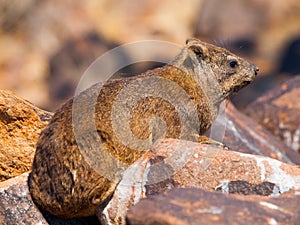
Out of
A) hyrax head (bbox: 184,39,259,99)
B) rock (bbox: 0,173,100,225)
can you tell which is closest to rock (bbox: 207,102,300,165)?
hyrax head (bbox: 184,39,259,99)

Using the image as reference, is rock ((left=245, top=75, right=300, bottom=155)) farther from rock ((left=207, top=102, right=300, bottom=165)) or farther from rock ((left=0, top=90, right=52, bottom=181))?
rock ((left=0, top=90, right=52, bottom=181))

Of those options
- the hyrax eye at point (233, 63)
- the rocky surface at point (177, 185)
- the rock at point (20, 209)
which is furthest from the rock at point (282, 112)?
the rock at point (20, 209)

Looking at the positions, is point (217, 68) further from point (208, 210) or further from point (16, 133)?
point (208, 210)

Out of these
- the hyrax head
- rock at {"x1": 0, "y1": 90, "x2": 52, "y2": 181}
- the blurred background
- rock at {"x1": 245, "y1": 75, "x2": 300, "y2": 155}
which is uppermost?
the hyrax head

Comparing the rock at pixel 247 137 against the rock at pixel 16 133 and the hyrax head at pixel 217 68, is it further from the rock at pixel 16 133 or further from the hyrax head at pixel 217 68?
the rock at pixel 16 133

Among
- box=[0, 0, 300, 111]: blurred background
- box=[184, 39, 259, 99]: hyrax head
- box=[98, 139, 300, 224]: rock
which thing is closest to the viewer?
box=[98, 139, 300, 224]: rock

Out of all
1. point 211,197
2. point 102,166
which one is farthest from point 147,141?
point 211,197
